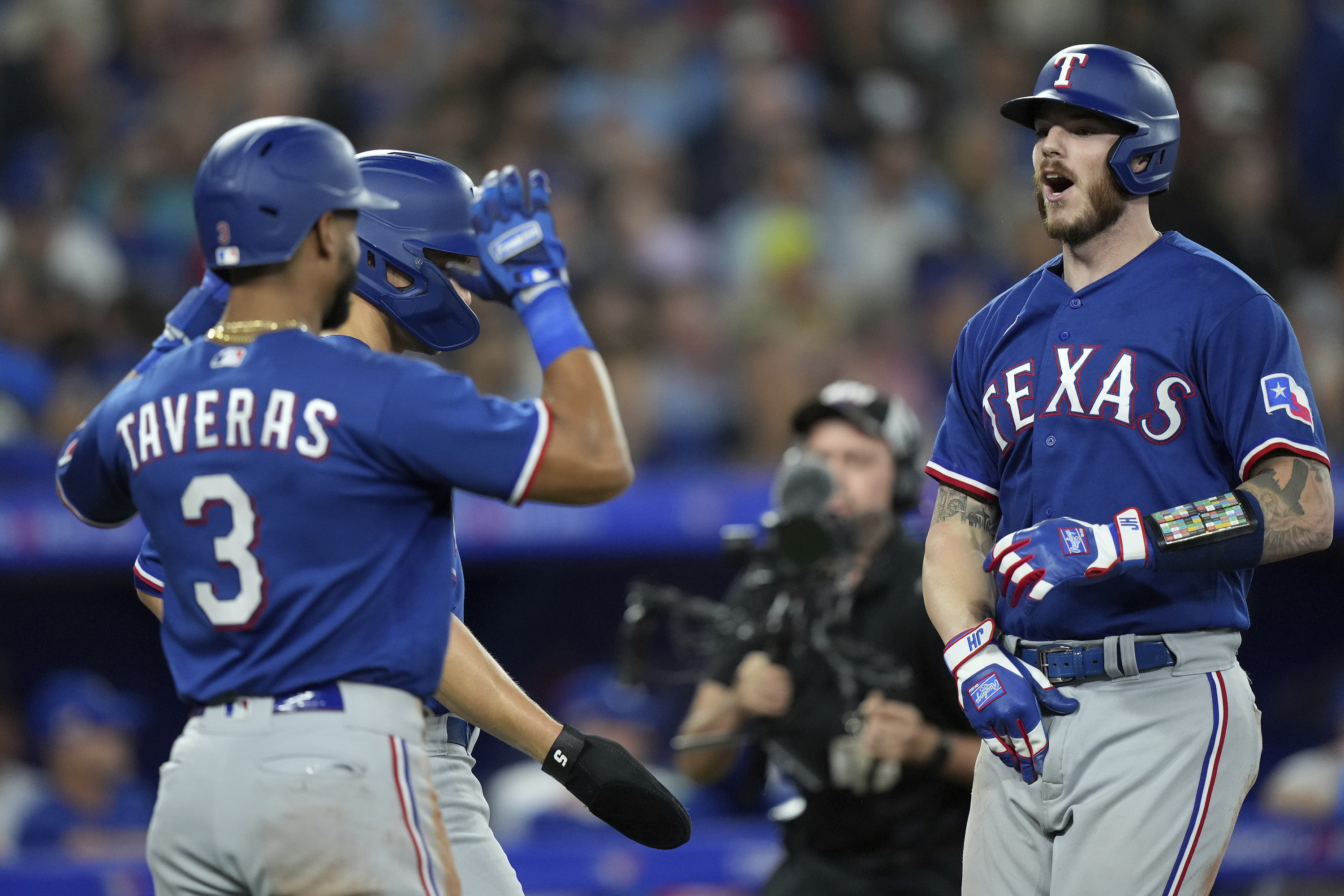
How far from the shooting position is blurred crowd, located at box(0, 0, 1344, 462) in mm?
8445

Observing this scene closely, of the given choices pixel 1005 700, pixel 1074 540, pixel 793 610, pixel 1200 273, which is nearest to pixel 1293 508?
pixel 1074 540

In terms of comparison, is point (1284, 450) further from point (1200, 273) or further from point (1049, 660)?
point (1049, 660)

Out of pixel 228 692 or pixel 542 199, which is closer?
pixel 228 692

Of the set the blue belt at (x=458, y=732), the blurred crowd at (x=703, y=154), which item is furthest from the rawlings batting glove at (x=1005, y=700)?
the blurred crowd at (x=703, y=154)

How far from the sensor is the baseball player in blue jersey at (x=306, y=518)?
2807 mm

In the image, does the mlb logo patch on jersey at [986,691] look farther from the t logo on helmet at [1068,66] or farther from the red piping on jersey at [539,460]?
the t logo on helmet at [1068,66]

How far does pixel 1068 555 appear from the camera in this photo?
11.0 ft

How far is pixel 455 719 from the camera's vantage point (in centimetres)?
381

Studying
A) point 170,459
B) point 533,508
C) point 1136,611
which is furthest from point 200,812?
point 533,508

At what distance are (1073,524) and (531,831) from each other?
424cm

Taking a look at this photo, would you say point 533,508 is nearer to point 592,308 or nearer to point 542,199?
point 592,308

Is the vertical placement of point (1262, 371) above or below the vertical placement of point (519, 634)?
above

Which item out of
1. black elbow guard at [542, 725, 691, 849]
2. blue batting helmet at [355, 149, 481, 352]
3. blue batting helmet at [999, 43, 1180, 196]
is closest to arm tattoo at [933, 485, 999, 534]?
blue batting helmet at [999, 43, 1180, 196]

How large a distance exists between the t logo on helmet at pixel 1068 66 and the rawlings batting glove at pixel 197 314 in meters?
1.85
